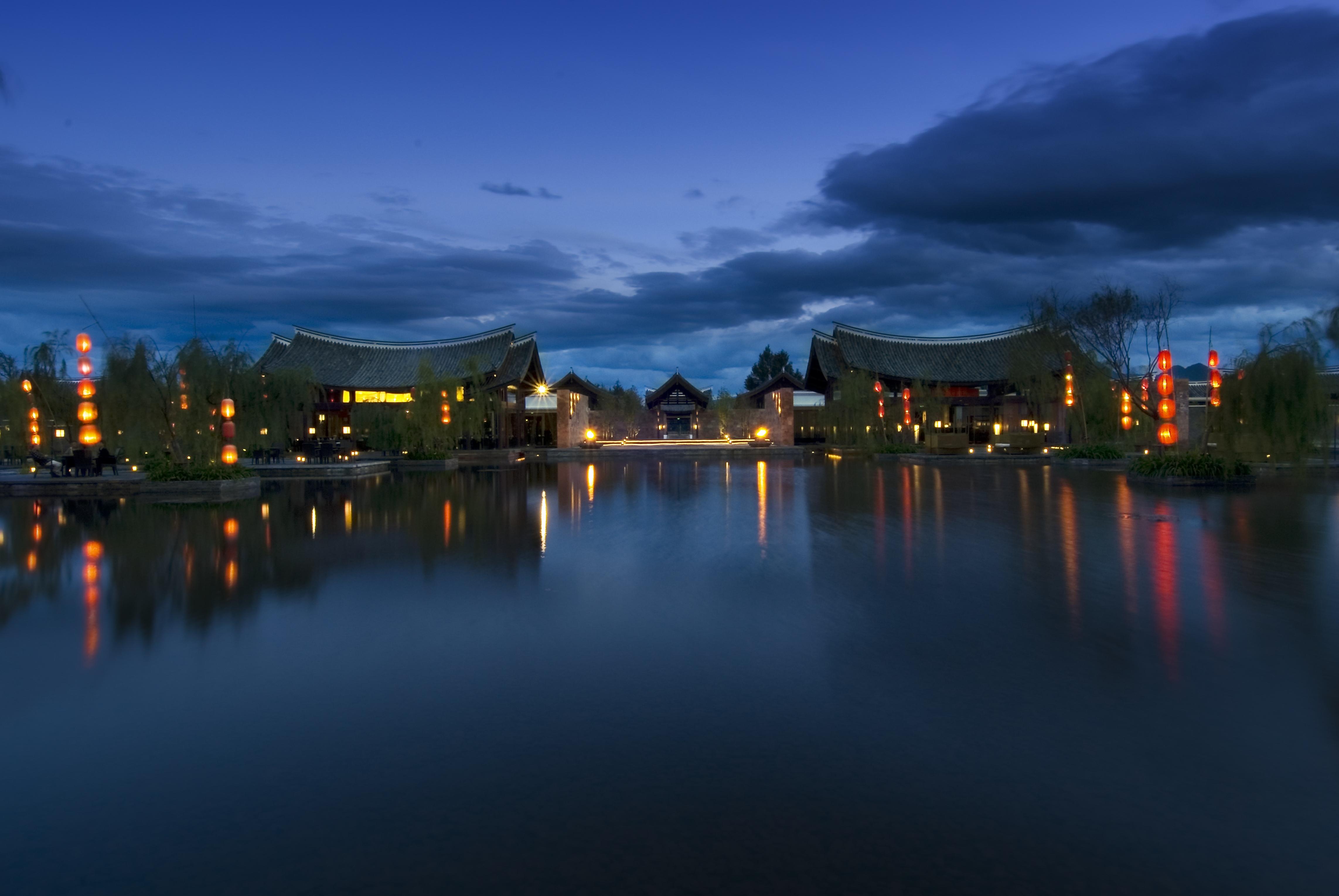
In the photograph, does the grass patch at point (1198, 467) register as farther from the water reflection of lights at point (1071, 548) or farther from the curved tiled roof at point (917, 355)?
the curved tiled roof at point (917, 355)

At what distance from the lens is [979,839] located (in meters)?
3.24

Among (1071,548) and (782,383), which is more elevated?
(782,383)

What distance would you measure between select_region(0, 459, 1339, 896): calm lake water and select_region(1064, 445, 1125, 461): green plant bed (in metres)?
18.6

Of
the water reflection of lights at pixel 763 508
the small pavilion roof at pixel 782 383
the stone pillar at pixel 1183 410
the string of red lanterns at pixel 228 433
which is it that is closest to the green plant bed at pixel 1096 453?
the water reflection of lights at pixel 763 508

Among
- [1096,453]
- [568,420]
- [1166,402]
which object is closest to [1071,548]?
[1166,402]

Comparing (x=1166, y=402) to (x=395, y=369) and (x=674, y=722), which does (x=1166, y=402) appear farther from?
(x=395, y=369)

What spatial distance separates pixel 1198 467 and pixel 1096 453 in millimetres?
8747

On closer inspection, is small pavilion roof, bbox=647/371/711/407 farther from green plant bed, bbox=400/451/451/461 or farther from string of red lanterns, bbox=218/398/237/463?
string of red lanterns, bbox=218/398/237/463

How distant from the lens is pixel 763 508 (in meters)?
15.7

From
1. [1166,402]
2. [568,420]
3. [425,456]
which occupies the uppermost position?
[568,420]

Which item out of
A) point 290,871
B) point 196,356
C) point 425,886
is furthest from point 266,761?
point 196,356

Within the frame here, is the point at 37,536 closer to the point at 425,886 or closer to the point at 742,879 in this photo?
the point at 425,886

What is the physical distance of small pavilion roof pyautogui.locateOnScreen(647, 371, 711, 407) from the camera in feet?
184

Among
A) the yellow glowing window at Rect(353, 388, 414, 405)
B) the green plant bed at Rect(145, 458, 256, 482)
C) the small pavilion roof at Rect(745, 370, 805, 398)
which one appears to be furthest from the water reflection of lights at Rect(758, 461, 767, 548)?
the yellow glowing window at Rect(353, 388, 414, 405)
